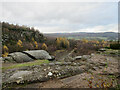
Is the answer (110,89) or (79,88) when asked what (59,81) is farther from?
(110,89)

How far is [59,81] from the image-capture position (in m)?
3.28

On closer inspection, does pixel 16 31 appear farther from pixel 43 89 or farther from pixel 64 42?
pixel 43 89

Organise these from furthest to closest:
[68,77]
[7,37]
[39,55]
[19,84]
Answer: [7,37], [39,55], [68,77], [19,84]

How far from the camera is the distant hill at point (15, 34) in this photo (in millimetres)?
15805

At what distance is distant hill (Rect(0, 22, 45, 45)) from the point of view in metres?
15.8

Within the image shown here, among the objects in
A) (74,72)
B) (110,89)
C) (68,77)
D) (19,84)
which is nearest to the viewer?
(110,89)

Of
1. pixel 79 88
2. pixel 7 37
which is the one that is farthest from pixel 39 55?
pixel 7 37

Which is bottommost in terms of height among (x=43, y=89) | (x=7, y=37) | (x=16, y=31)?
(x=43, y=89)

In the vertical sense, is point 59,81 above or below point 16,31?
below

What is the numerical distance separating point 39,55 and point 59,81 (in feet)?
21.8

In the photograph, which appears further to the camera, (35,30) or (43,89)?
(35,30)

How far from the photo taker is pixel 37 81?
3211mm

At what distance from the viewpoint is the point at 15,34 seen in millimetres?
18312

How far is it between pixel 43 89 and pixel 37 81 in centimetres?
60
